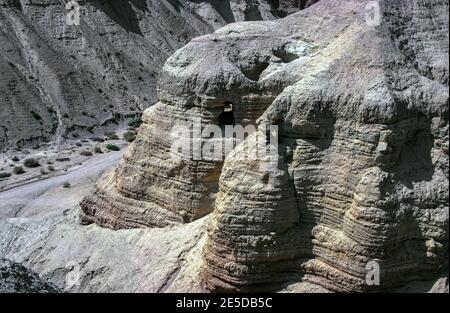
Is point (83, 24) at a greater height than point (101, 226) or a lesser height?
greater

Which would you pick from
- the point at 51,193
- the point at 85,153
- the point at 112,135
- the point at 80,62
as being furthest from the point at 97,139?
the point at 51,193

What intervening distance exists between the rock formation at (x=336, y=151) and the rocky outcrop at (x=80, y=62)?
3239 cm

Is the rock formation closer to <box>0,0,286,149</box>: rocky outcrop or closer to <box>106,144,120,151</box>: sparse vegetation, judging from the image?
<box>106,144,120,151</box>: sparse vegetation

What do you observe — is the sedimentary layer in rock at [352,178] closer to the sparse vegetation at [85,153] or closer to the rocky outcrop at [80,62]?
the sparse vegetation at [85,153]

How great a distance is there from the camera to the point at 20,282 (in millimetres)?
17531

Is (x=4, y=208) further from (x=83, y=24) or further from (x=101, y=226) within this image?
(x=83, y=24)

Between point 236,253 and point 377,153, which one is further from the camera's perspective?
point 236,253

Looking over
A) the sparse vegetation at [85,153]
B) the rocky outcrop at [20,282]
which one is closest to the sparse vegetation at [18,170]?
the sparse vegetation at [85,153]

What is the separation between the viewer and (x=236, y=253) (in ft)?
49.2

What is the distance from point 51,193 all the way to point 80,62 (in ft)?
83.1

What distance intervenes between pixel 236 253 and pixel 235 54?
531cm

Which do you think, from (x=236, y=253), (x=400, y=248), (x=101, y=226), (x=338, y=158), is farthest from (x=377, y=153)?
(x=101, y=226)

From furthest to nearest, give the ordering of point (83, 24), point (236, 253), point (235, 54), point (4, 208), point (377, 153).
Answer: point (83, 24)
point (4, 208)
point (235, 54)
point (236, 253)
point (377, 153)

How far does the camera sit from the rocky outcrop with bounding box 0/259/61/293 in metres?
17.1
